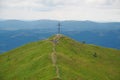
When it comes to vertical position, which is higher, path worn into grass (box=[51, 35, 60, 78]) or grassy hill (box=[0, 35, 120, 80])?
path worn into grass (box=[51, 35, 60, 78])

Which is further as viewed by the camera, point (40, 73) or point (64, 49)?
point (64, 49)

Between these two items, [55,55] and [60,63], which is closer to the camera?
[60,63]

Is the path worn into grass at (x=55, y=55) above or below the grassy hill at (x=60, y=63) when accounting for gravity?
above

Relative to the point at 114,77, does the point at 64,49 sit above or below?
above

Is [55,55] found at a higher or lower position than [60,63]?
higher

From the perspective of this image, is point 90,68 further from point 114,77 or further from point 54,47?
point 54,47

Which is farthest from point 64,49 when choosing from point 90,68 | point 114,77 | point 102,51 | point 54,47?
point 102,51

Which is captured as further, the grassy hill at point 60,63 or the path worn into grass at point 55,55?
the grassy hill at point 60,63

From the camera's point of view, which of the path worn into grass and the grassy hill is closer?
the path worn into grass
